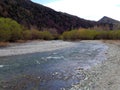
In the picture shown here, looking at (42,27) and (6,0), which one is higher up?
(6,0)

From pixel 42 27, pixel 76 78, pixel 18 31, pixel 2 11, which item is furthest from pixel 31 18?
pixel 76 78

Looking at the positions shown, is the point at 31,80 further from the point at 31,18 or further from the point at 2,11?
the point at 31,18

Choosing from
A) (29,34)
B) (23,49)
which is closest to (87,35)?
(29,34)

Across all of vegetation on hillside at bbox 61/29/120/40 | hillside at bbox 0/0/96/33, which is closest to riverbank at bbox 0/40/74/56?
vegetation on hillside at bbox 61/29/120/40

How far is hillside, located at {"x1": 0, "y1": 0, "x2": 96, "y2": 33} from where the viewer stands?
441 feet

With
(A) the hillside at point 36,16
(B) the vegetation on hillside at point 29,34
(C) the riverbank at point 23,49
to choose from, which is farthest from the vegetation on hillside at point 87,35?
(C) the riverbank at point 23,49

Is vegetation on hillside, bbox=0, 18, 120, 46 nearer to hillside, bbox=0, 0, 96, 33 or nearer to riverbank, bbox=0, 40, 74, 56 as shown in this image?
riverbank, bbox=0, 40, 74, 56

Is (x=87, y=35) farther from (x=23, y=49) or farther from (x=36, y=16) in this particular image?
(x=23, y=49)

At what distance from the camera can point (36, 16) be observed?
16088 cm

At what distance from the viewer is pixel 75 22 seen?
634ft

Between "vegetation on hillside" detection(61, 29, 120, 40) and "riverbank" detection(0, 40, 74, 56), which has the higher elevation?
"riverbank" detection(0, 40, 74, 56)

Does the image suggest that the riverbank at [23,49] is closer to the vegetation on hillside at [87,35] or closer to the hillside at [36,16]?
the vegetation on hillside at [87,35]

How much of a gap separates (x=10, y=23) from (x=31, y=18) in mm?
84371

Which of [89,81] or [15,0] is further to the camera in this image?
[15,0]
